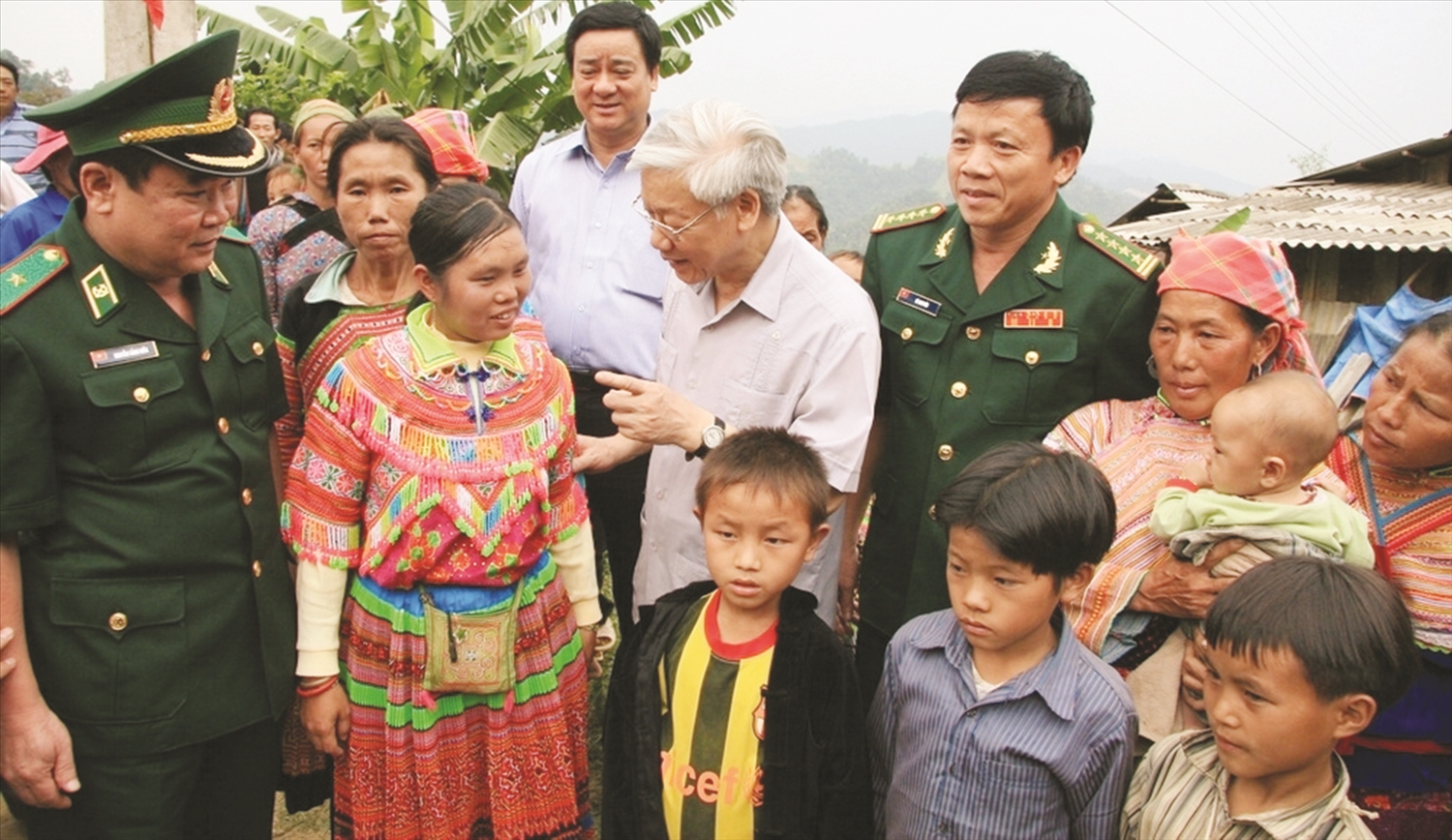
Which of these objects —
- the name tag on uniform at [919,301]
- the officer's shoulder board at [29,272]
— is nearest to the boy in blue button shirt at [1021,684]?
the name tag on uniform at [919,301]

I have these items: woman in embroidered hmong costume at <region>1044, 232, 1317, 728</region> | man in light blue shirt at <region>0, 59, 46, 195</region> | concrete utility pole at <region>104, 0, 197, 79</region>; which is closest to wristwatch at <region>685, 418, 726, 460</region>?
woman in embroidered hmong costume at <region>1044, 232, 1317, 728</region>

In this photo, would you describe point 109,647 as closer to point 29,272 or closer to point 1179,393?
point 29,272

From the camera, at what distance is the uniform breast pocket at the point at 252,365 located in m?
2.37

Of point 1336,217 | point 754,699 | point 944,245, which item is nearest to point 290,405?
point 754,699

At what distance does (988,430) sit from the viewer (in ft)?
8.70

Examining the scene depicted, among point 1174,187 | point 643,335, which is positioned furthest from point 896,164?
point 643,335

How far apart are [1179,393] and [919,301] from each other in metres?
0.73

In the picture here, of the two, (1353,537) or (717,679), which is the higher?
(1353,537)

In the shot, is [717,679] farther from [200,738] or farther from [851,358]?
[200,738]

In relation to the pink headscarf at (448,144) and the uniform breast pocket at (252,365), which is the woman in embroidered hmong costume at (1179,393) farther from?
the pink headscarf at (448,144)

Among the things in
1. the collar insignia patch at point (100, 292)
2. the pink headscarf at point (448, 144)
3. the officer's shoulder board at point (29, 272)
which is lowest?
the collar insignia patch at point (100, 292)

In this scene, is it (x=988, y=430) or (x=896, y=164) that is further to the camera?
(x=896, y=164)

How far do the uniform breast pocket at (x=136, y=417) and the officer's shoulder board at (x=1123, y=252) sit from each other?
229cm

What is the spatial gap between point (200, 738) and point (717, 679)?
118cm
